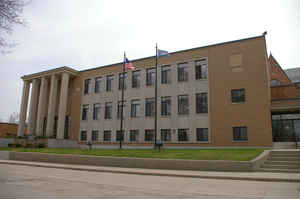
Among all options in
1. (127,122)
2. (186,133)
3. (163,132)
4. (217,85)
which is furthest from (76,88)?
(217,85)

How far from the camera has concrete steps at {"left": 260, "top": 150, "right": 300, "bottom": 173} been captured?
14.1 m

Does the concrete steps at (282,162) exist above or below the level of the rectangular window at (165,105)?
below

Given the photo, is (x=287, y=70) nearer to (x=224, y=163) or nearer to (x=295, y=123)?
(x=295, y=123)

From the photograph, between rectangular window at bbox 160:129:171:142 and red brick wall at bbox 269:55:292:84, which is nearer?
rectangular window at bbox 160:129:171:142

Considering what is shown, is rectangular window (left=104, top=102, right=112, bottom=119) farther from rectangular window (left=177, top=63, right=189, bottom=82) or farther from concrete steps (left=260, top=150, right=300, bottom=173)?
concrete steps (left=260, top=150, right=300, bottom=173)

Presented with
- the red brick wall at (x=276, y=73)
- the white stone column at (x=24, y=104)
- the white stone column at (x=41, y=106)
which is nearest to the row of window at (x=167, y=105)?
the white stone column at (x=41, y=106)

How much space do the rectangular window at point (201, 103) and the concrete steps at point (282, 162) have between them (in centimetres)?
1325

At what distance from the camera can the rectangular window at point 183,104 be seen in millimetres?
32469

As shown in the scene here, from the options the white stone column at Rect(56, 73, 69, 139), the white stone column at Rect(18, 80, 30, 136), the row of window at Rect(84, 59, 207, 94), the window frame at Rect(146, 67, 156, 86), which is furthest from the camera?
the white stone column at Rect(18, 80, 30, 136)

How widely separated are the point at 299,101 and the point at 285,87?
21.3ft

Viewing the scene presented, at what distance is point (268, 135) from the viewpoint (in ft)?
86.1

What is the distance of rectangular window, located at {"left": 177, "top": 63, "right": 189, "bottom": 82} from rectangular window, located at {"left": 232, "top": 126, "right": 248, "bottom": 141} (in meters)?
9.45

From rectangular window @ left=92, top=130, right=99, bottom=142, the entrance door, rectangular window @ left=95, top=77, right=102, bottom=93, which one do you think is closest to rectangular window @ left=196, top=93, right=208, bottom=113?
the entrance door

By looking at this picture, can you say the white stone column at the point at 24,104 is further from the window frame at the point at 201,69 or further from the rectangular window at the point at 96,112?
the window frame at the point at 201,69
